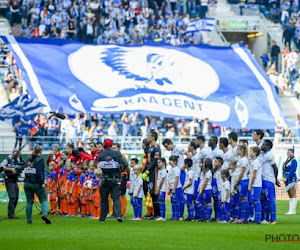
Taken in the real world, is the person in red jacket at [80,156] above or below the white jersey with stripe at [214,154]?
below

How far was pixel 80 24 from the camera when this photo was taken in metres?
46.1

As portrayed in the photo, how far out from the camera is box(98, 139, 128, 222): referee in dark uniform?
21766 mm

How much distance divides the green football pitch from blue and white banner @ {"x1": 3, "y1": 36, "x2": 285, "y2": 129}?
12927 mm

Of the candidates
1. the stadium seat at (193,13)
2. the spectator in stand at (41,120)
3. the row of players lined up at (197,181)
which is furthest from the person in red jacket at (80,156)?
the stadium seat at (193,13)

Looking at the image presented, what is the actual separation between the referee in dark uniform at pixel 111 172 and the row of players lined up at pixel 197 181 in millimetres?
1768

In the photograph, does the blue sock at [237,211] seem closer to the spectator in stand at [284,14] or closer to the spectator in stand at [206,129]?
the spectator in stand at [206,129]

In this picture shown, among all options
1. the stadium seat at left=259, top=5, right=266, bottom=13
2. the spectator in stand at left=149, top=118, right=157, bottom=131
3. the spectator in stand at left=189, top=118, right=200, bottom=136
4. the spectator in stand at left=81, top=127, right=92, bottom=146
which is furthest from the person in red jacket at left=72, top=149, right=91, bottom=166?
the stadium seat at left=259, top=5, right=266, bottom=13

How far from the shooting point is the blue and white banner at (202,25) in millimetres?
45688

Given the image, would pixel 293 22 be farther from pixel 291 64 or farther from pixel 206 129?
pixel 206 129

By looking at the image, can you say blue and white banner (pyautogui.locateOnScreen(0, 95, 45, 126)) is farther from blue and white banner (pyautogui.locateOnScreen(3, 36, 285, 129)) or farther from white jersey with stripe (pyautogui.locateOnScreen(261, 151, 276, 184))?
white jersey with stripe (pyautogui.locateOnScreen(261, 151, 276, 184))

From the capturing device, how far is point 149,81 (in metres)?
37.6

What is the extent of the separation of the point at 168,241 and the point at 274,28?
37755mm

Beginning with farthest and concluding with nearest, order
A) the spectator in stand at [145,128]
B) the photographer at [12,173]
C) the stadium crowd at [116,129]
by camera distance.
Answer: the spectator in stand at [145,128]
the stadium crowd at [116,129]
the photographer at [12,173]

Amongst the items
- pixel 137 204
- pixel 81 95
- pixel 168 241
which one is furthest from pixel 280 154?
pixel 168 241
